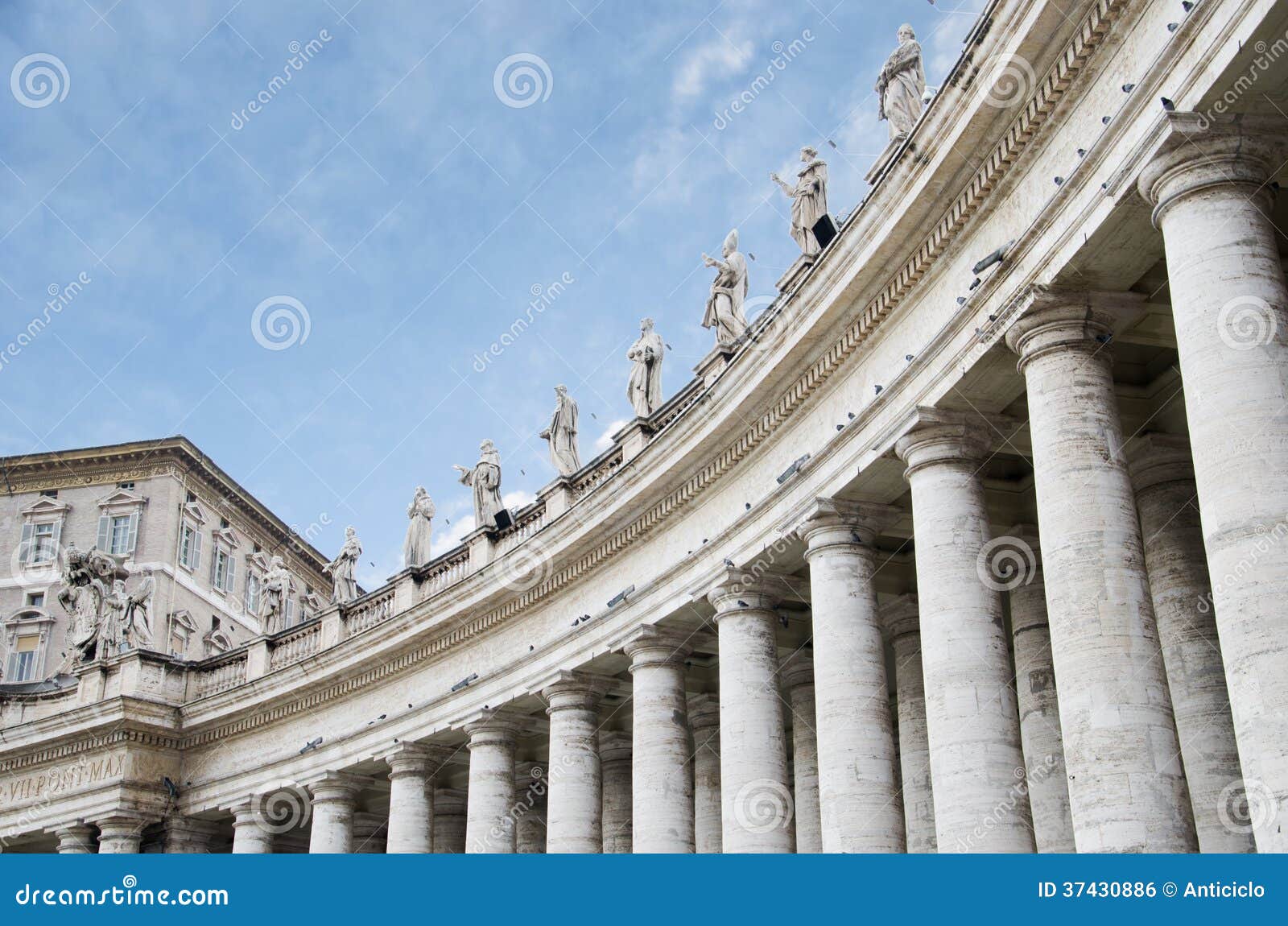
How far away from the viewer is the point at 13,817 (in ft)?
169

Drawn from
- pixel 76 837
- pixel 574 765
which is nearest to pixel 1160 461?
pixel 574 765

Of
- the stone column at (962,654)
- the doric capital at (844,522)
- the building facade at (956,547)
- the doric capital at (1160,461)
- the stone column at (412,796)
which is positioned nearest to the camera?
the building facade at (956,547)

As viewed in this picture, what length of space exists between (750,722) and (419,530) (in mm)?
20730

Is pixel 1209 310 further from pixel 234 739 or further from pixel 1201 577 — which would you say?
pixel 234 739

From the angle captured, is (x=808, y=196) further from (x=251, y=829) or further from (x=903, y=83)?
(x=251, y=829)

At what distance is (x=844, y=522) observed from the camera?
27.4 m

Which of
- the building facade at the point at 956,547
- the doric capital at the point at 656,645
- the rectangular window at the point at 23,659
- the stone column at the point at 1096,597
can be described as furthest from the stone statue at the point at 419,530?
the rectangular window at the point at 23,659

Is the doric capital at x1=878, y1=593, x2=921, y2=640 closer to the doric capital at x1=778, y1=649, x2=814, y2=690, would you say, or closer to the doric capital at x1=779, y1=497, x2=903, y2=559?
the doric capital at x1=778, y1=649, x2=814, y2=690

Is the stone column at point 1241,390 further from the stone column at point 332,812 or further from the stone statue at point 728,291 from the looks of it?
the stone column at point 332,812

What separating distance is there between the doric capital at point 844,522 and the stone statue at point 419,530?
21.8m

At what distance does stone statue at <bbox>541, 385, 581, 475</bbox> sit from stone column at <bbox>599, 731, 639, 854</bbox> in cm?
801

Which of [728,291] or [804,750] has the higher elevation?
[728,291]

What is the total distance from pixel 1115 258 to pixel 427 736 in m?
26.8

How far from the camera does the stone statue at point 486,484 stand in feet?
143
